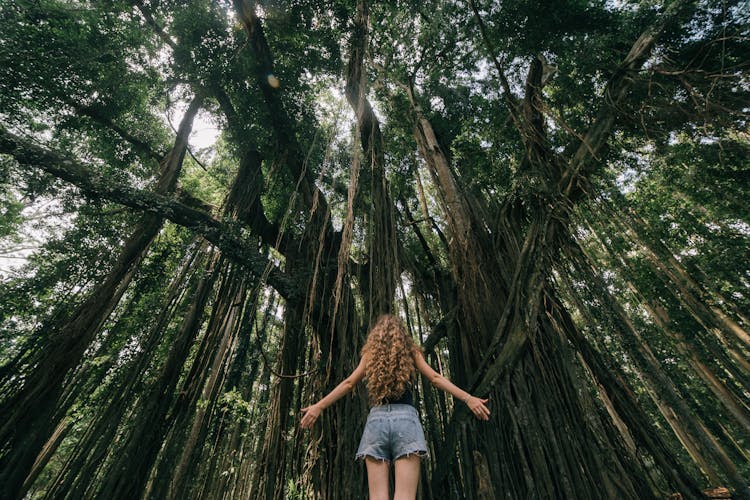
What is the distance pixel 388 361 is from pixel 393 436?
0.34 meters

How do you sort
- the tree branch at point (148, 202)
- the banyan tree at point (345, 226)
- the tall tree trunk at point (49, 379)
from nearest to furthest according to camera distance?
the banyan tree at point (345, 226), the tall tree trunk at point (49, 379), the tree branch at point (148, 202)

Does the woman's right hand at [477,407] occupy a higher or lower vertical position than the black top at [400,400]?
lower

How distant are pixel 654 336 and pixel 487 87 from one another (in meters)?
7.08

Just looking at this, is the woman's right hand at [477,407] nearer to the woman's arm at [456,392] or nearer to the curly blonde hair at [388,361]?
the woman's arm at [456,392]

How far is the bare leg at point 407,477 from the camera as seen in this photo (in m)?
1.28

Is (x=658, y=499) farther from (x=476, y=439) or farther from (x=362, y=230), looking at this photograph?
(x=362, y=230)

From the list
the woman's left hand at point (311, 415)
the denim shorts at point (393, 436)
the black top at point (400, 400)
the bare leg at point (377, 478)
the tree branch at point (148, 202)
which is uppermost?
the tree branch at point (148, 202)

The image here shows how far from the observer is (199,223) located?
3.07 m

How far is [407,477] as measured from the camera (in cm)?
132

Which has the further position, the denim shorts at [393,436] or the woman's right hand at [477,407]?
the woman's right hand at [477,407]

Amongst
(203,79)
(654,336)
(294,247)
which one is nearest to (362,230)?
(294,247)

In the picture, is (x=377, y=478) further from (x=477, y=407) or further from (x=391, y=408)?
(x=477, y=407)

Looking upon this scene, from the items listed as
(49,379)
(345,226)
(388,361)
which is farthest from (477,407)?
(49,379)

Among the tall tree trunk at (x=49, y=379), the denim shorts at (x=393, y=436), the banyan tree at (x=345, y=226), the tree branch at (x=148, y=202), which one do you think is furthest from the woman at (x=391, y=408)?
the tall tree trunk at (x=49, y=379)
